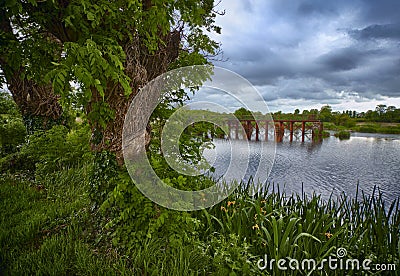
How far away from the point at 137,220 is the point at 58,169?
3.25m

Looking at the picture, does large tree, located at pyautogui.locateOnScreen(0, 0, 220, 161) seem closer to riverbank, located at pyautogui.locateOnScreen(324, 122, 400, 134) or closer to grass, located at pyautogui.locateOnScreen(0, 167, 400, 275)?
grass, located at pyautogui.locateOnScreen(0, 167, 400, 275)

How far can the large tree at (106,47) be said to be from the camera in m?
1.85

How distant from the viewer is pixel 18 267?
1.78m

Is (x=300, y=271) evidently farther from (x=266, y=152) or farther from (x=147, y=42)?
(x=266, y=152)

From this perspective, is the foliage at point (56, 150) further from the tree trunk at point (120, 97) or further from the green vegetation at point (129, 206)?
the tree trunk at point (120, 97)

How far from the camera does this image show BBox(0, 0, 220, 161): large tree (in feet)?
6.07

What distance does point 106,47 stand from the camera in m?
2.04

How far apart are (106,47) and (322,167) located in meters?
7.13

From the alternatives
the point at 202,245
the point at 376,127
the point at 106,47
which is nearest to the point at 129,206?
the point at 202,245

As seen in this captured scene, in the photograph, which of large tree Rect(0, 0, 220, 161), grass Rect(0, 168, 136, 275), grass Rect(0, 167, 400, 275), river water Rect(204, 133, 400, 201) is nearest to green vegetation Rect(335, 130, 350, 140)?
river water Rect(204, 133, 400, 201)

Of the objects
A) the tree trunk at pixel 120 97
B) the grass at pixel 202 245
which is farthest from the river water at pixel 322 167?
the tree trunk at pixel 120 97

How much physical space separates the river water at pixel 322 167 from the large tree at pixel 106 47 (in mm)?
1486

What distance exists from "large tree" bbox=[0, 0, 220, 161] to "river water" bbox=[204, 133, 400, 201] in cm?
149

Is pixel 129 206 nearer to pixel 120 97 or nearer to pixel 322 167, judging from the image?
pixel 120 97
